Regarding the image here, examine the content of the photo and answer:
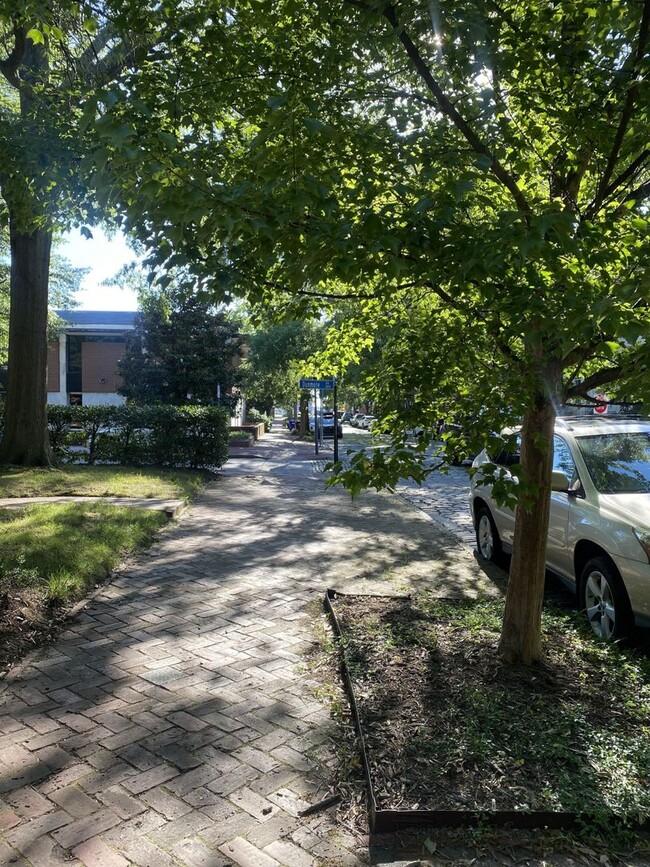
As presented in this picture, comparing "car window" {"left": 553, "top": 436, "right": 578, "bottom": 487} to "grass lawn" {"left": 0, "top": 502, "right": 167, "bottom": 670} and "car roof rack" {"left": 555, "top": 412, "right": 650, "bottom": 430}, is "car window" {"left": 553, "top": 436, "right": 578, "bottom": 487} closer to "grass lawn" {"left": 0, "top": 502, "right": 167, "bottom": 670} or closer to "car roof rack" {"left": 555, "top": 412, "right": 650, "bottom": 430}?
"car roof rack" {"left": 555, "top": 412, "right": 650, "bottom": 430}

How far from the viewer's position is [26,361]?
43.8ft

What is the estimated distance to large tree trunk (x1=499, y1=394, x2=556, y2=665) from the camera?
13.5 feet

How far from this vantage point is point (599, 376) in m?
3.96

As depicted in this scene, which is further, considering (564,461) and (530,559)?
(564,461)

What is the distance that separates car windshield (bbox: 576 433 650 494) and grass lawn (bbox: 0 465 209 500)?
733 cm

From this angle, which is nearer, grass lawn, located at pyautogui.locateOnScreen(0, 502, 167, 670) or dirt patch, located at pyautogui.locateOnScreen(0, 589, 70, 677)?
dirt patch, located at pyautogui.locateOnScreen(0, 589, 70, 677)

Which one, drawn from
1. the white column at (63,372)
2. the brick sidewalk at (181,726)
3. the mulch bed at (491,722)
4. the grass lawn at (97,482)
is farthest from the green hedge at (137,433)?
the white column at (63,372)

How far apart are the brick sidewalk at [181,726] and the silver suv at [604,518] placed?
1.30m

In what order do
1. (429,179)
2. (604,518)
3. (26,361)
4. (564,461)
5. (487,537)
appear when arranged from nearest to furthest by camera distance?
(429,179) → (604,518) → (564,461) → (487,537) → (26,361)

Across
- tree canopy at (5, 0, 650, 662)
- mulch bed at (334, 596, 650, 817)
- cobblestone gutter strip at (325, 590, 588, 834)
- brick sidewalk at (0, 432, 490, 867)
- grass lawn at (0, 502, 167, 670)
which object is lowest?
brick sidewalk at (0, 432, 490, 867)

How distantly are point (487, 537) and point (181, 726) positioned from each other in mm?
5211

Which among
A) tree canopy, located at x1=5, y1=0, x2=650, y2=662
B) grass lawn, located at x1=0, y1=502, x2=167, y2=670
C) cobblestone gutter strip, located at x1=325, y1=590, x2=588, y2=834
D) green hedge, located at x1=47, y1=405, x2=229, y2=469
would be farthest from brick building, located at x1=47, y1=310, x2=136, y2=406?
cobblestone gutter strip, located at x1=325, y1=590, x2=588, y2=834

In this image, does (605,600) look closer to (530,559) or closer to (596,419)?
(530,559)

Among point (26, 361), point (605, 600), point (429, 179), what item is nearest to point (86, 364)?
point (26, 361)
